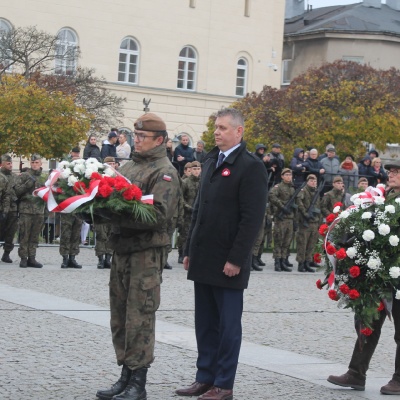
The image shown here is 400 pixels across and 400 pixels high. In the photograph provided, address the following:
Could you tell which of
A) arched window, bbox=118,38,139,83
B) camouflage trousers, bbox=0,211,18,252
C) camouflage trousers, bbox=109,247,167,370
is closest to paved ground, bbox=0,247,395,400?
camouflage trousers, bbox=109,247,167,370

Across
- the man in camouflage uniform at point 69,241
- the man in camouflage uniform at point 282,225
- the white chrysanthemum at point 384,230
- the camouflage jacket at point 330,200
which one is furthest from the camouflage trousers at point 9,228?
the white chrysanthemum at point 384,230

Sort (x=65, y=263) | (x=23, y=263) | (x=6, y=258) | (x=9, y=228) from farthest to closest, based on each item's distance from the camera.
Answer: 1. (x=6, y=258)
2. (x=9, y=228)
3. (x=65, y=263)
4. (x=23, y=263)

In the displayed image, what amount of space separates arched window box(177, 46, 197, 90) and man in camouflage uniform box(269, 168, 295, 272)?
32.7 metres

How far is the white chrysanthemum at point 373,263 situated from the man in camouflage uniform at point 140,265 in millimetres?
1659

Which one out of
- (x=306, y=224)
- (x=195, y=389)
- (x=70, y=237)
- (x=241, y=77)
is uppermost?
(x=241, y=77)

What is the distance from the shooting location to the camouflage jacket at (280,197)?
23109 mm

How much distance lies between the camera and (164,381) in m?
9.02

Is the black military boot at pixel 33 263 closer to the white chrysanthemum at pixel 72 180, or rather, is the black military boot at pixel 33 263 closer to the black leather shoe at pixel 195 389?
the black leather shoe at pixel 195 389

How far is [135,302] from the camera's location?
8.13 m

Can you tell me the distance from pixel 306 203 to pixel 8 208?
259 inches

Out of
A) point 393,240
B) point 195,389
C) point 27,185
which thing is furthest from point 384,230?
point 27,185

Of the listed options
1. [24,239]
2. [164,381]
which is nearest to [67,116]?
[24,239]

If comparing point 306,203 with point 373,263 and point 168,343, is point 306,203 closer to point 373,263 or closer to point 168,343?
point 168,343

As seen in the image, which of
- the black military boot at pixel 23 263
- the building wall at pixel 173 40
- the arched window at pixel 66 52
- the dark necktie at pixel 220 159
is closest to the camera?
the dark necktie at pixel 220 159
